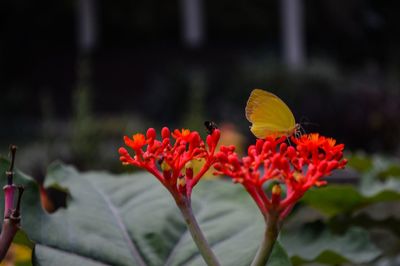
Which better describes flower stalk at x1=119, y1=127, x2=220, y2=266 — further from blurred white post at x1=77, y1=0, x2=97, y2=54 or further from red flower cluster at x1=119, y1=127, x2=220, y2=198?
blurred white post at x1=77, y1=0, x2=97, y2=54

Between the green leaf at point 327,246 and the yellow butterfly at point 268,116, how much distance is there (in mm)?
251

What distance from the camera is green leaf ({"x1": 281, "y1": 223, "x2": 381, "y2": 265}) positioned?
1016 mm

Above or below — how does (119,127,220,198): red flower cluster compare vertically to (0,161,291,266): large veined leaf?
above

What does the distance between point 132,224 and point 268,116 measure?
10.8 inches

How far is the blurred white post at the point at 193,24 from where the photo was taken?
15.3m

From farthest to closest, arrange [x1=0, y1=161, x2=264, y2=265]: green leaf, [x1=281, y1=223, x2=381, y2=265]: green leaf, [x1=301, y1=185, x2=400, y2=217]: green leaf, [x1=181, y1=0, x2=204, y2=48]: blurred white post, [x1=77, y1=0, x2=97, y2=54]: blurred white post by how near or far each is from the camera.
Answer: [x1=77, y1=0, x2=97, y2=54]: blurred white post < [x1=181, y1=0, x2=204, y2=48]: blurred white post < [x1=301, y1=185, x2=400, y2=217]: green leaf < [x1=281, y1=223, x2=381, y2=265]: green leaf < [x1=0, y1=161, x2=264, y2=265]: green leaf

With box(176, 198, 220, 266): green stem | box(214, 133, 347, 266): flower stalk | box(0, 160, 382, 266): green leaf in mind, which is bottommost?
box(0, 160, 382, 266): green leaf

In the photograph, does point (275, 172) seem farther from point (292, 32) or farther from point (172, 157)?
point (292, 32)

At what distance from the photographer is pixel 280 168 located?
26.8 inches

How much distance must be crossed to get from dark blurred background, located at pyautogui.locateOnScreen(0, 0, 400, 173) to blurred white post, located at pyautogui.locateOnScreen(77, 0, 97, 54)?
2 centimetres

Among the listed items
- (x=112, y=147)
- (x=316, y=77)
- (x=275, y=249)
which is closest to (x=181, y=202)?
(x=275, y=249)

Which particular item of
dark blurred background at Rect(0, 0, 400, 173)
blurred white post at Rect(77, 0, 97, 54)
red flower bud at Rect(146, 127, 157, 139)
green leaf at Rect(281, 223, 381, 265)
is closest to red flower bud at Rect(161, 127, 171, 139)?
red flower bud at Rect(146, 127, 157, 139)

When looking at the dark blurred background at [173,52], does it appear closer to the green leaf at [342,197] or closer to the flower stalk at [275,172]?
the green leaf at [342,197]

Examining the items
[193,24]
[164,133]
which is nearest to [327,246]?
[164,133]
